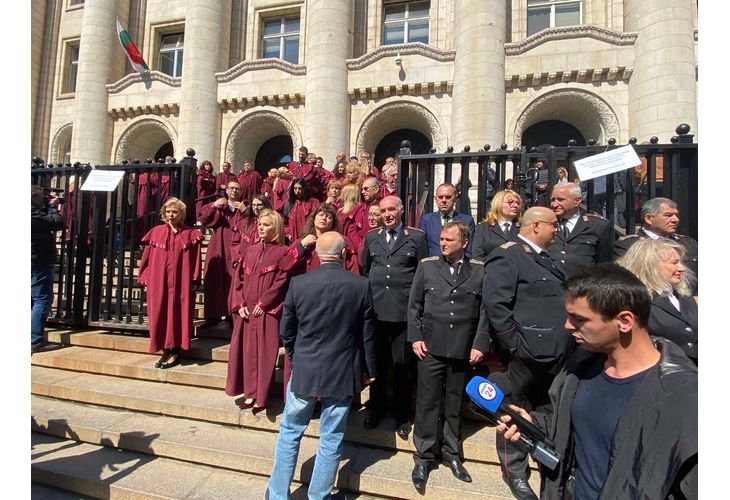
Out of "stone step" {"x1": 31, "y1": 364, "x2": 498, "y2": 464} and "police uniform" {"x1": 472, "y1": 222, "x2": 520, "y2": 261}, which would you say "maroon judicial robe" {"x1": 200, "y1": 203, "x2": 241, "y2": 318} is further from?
"police uniform" {"x1": 472, "y1": 222, "x2": 520, "y2": 261}

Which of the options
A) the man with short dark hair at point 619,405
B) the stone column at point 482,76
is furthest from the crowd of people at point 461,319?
the stone column at point 482,76

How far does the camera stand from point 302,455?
3.37m

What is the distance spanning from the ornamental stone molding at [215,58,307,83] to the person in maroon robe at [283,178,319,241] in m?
9.99

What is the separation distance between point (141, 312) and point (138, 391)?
1406mm

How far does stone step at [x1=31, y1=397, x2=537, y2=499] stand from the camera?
299 centimetres

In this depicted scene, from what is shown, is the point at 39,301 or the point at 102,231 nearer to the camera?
the point at 39,301

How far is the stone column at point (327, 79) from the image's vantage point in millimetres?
13078

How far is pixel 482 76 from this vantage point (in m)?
11.7

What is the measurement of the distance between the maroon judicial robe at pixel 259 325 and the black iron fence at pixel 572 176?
164 cm

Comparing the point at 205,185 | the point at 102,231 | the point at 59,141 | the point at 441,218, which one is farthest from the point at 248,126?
the point at 441,218

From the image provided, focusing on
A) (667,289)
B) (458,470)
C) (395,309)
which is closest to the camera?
(667,289)

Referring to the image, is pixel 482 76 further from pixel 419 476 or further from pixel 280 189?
pixel 419 476

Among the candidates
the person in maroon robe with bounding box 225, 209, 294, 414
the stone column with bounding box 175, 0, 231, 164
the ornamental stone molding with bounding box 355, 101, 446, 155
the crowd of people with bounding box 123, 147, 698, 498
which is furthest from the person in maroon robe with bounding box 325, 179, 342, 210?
the stone column with bounding box 175, 0, 231, 164

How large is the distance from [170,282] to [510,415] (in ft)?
14.0
